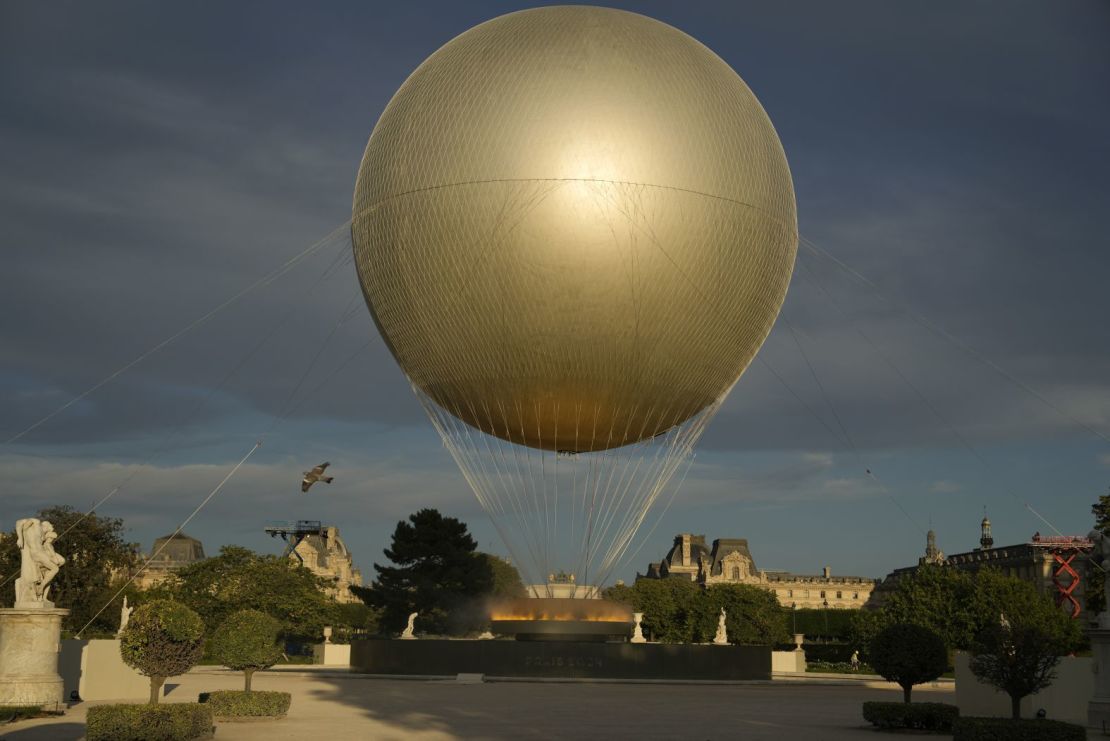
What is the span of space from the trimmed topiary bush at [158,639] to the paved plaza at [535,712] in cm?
164

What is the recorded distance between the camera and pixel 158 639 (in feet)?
73.7

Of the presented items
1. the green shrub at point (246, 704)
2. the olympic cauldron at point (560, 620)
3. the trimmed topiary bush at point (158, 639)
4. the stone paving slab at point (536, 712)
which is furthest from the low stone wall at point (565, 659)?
the trimmed topiary bush at point (158, 639)

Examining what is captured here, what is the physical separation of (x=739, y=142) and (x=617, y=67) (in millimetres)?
3961

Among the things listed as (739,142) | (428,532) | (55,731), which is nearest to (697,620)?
(428,532)

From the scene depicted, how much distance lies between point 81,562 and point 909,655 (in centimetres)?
5220

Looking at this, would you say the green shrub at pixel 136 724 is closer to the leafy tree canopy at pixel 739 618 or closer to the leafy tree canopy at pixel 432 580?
the leafy tree canopy at pixel 432 580

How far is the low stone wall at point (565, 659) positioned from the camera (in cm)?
3875

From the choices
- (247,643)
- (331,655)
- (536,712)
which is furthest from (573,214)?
(331,655)

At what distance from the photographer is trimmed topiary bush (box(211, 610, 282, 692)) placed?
88.6 ft

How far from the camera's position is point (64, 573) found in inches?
2478

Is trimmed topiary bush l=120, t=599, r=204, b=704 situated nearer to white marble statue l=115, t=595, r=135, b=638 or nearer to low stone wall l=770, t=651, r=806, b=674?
white marble statue l=115, t=595, r=135, b=638

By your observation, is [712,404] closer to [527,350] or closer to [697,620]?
[527,350]

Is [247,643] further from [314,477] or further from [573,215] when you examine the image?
[314,477]

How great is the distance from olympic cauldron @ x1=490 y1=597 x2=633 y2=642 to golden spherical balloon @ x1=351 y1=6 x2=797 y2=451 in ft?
26.6
